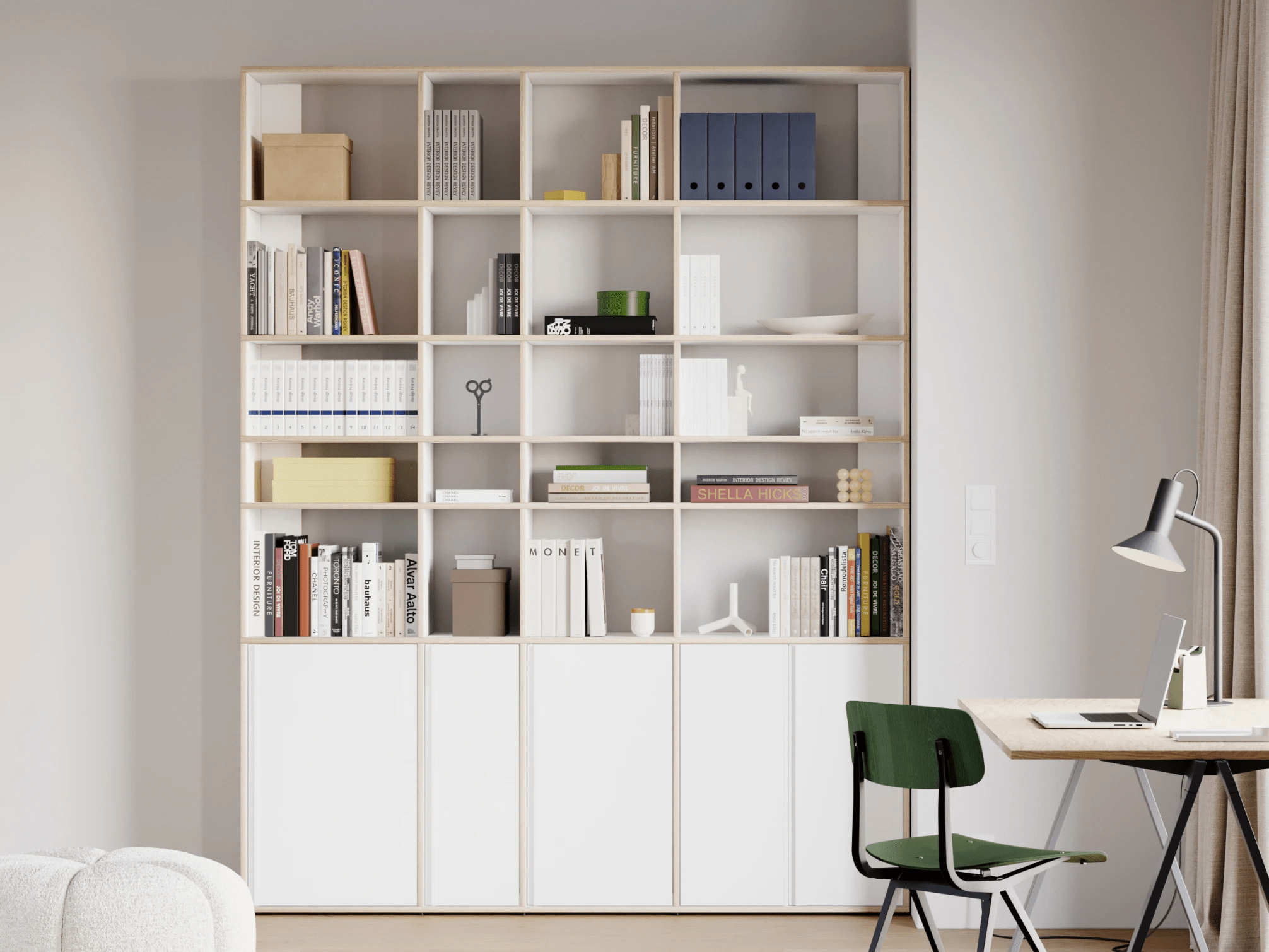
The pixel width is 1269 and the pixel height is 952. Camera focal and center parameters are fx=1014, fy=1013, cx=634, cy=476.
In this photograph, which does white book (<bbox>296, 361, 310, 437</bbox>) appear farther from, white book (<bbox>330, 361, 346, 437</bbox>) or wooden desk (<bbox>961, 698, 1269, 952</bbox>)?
wooden desk (<bbox>961, 698, 1269, 952</bbox>)

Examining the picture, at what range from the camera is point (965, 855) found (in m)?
2.26

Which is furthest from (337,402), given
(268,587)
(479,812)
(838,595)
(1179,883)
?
(1179,883)

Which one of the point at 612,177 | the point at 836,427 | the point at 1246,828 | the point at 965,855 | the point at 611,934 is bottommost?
the point at 611,934

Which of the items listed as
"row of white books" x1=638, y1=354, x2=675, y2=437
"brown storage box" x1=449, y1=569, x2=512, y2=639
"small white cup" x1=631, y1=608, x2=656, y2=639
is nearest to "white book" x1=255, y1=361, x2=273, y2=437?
"brown storage box" x1=449, y1=569, x2=512, y2=639

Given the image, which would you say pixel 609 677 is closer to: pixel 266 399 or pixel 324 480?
pixel 324 480

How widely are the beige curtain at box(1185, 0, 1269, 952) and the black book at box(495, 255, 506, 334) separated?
6.88 feet

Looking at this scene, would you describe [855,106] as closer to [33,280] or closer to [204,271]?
[204,271]

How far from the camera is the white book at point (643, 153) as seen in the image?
3.24 meters

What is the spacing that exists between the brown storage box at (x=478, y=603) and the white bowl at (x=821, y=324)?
1195 millimetres

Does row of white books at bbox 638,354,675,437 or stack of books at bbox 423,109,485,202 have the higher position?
stack of books at bbox 423,109,485,202

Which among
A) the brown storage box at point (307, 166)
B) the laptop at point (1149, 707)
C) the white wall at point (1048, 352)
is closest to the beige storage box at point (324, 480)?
the brown storage box at point (307, 166)

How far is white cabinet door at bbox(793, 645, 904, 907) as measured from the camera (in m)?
3.19

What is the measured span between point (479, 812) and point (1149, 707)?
196 centimetres

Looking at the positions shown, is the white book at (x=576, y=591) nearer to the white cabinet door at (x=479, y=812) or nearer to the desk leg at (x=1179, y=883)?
the white cabinet door at (x=479, y=812)
